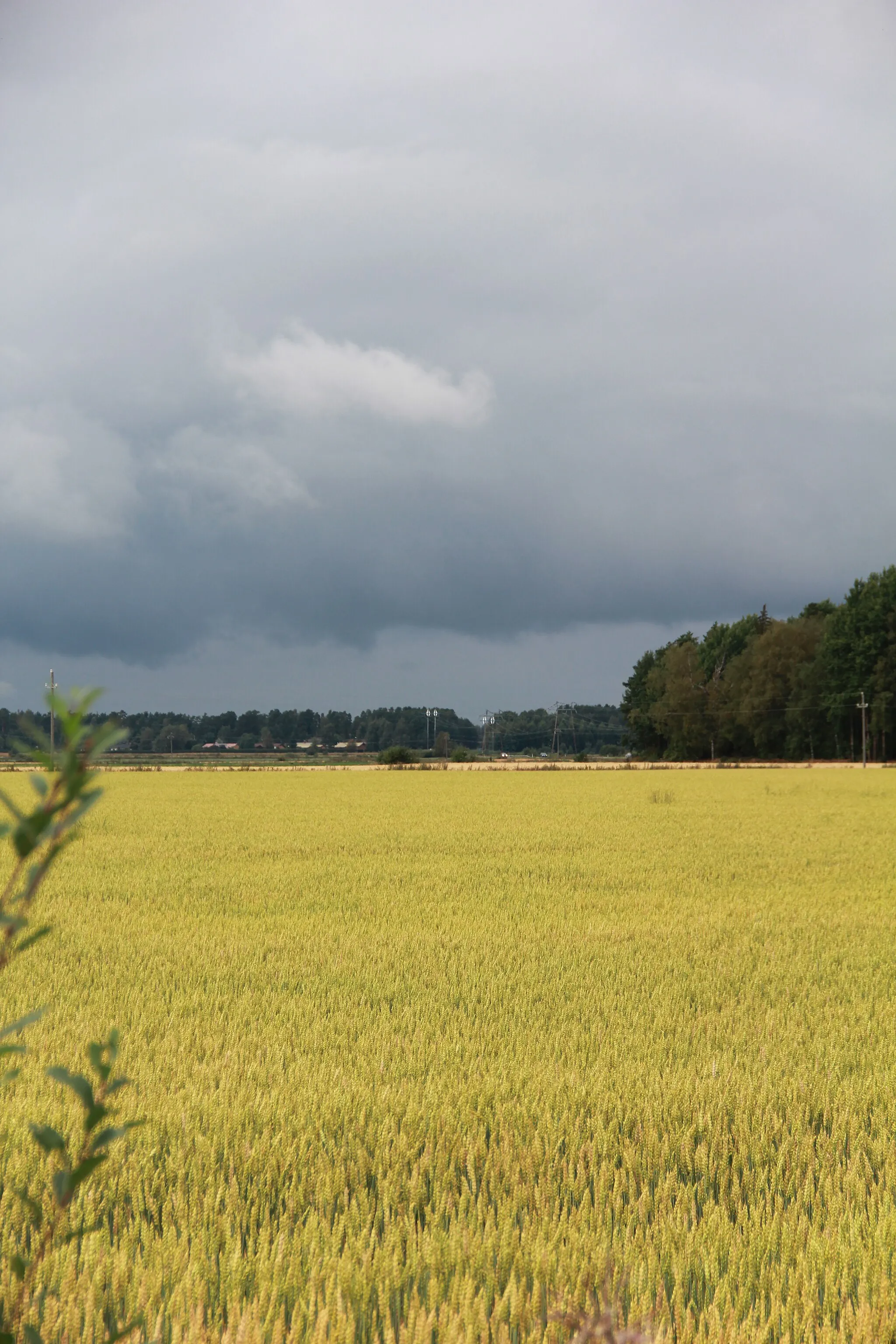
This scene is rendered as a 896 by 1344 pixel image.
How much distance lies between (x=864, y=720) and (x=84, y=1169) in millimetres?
96380

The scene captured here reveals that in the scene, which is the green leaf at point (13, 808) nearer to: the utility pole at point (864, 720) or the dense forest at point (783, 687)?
the utility pole at point (864, 720)

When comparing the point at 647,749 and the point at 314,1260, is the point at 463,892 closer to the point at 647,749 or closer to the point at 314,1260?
the point at 314,1260

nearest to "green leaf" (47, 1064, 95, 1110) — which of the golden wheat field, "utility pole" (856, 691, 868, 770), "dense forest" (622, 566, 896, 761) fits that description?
the golden wheat field

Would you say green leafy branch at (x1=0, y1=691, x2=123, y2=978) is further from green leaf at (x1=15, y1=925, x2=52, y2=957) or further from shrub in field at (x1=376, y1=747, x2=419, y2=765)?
shrub in field at (x1=376, y1=747, x2=419, y2=765)

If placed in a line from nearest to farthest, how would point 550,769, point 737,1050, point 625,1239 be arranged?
point 625,1239 < point 737,1050 < point 550,769

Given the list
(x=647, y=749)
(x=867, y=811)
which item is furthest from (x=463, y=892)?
(x=647, y=749)

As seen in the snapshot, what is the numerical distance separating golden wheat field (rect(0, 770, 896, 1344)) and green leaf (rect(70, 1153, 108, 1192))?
206 centimetres

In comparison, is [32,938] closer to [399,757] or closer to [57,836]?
[57,836]

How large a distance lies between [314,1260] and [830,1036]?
4248 millimetres

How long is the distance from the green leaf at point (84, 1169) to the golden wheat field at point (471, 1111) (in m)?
2.06

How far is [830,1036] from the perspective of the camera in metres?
6.40

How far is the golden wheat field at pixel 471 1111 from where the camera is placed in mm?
3236

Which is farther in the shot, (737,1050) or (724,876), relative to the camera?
(724,876)

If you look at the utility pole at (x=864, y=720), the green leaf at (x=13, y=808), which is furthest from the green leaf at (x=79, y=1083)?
the utility pole at (x=864, y=720)
